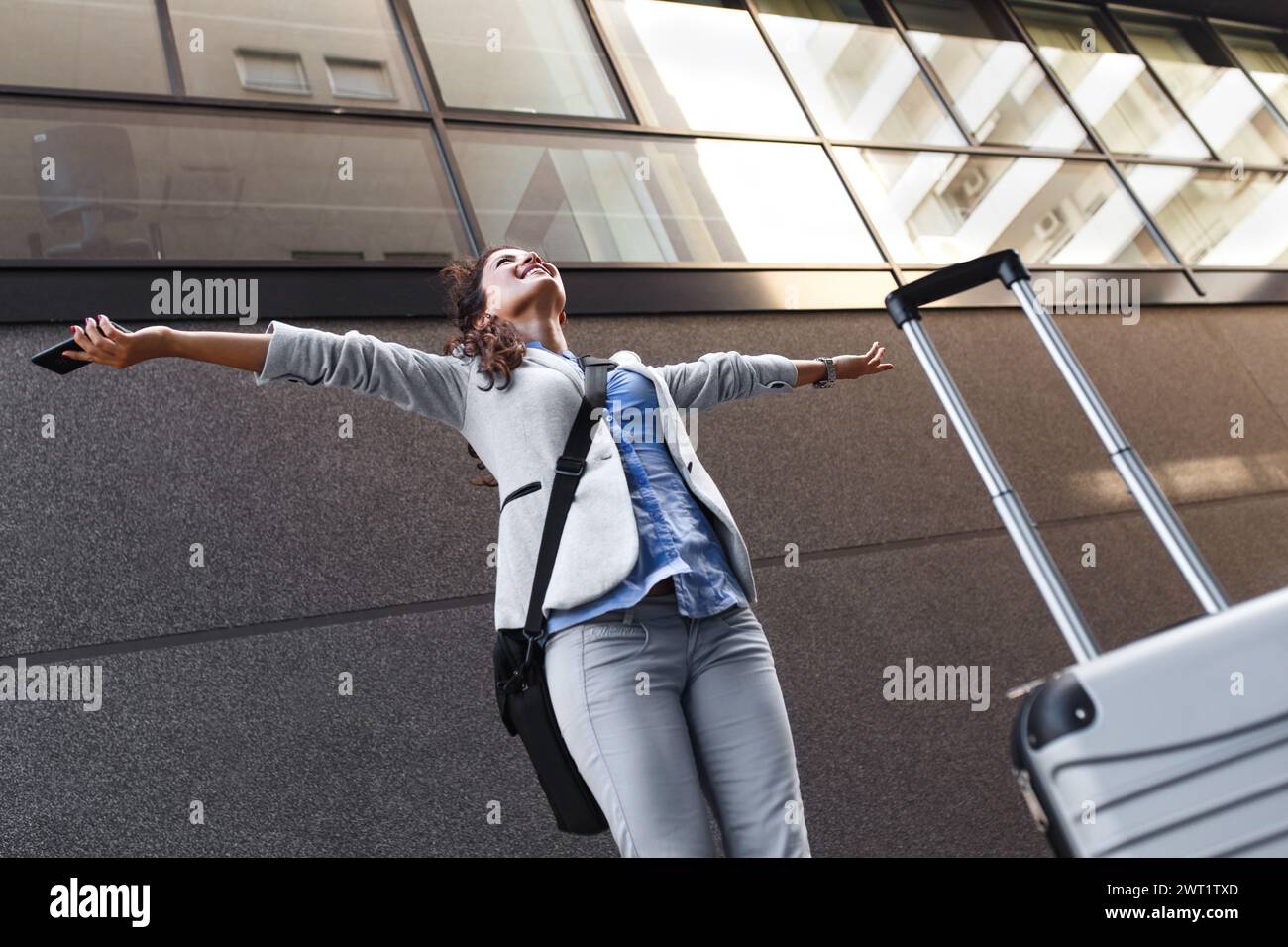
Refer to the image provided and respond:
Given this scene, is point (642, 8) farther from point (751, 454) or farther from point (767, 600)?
point (767, 600)

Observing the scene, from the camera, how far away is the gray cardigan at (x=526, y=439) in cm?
173

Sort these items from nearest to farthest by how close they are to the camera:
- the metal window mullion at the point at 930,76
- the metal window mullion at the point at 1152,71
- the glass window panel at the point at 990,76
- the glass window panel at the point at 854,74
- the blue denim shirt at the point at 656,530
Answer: the blue denim shirt at the point at 656,530 < the glass window panel at the point at 854,74 < the metal window mullion at the point at 930,76 < the glass window panel at the point at 990,76 < the metal window mullion at the point at 1152,71

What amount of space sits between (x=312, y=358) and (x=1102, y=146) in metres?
5.16

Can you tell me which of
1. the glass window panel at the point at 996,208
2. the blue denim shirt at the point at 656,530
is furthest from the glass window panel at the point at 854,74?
the blue denim shirt at the point at 656,530

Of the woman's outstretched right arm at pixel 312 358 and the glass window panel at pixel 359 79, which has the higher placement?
the glass window panel at pixel 359 79

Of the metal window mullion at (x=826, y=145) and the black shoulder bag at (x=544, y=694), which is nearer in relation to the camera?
the black shoulder bag at (x=544, y=694)

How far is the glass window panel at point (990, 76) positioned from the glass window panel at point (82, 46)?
3.86m

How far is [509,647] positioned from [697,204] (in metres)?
2.88

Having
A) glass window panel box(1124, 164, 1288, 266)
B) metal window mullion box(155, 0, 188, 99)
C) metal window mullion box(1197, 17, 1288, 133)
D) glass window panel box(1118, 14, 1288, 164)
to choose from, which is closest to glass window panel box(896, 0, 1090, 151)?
glass window panel box(1124, 164, 1288, 266)

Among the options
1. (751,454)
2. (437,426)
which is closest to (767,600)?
(751,454)

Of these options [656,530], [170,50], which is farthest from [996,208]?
[656,530]

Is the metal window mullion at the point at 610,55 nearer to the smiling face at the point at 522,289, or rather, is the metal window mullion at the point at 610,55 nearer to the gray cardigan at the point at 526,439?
the smiling face at the point at 522,289

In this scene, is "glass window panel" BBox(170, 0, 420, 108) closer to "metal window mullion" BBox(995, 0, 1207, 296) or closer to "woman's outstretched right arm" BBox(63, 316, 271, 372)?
"woman's outstretched right arm" BBox(63, 316, 271, 372)

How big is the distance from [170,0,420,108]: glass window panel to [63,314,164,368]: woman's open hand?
8.35 ft
